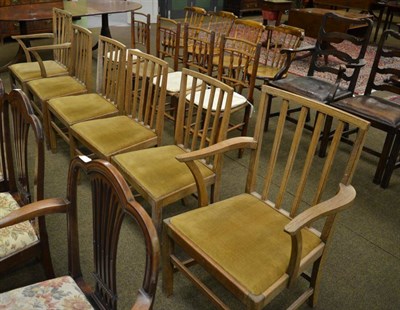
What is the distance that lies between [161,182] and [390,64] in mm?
4856

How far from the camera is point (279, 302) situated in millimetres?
1673

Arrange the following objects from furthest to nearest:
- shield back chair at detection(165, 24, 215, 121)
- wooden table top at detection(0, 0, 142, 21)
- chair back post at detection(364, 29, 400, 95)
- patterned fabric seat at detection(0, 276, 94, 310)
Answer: wooden table top at detection(0, 0, 142, 21) < shield back chair at detection(165, 24, 215, 121) < chair back post at detection(364, 29, 400, 95) < patterned fabric seat at detection(0, 276, 94, 310)

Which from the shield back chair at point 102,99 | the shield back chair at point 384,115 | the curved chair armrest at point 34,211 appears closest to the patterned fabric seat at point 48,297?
the curved chair armrest at point 34,211

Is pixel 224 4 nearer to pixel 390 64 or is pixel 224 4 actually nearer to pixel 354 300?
pixel 390 64

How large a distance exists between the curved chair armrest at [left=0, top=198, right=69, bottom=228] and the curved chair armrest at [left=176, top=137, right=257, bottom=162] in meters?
0.51

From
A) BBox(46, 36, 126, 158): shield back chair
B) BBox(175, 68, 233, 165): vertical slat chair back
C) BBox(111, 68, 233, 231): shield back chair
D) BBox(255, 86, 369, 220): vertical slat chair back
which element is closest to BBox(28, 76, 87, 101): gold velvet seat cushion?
BBox(46, 36, 126, 158): shield back chair

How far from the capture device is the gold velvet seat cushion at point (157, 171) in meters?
1.70

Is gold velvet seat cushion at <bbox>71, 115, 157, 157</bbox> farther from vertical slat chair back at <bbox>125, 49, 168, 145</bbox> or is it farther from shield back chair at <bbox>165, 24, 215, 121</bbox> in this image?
shield back chair at <bbox>165, 24, 215, 121</bbox>

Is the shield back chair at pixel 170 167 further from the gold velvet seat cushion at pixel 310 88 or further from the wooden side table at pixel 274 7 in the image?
the wooden side table at pixel 274 7

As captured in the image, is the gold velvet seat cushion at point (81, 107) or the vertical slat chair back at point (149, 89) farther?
the gold velvet seat cushion at point (81, 107)

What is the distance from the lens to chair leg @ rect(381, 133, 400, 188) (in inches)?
94.3

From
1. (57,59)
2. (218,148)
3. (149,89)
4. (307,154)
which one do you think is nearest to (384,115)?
(307,154)

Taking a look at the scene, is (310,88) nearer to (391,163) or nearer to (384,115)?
(384,115)

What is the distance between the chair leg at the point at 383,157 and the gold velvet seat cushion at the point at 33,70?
2.44m
